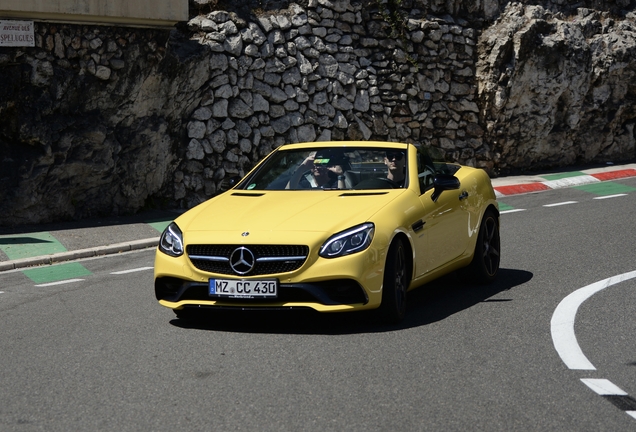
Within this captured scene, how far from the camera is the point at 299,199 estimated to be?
8586mm

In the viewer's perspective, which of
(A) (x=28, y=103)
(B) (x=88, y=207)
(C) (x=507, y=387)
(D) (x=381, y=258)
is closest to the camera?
(C) (x=507, y=387)

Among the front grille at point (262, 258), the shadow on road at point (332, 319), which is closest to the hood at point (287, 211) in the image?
the front grille at point (262, 258)

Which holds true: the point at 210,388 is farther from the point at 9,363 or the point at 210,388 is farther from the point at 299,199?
the point at 299,199

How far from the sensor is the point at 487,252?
10.1 metres

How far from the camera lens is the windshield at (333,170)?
8.98 metres

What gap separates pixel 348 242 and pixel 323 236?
0.65 feet

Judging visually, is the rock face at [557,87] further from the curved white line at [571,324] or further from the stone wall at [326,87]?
the curved white line at [571,324]

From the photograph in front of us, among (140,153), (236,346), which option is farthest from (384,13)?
(236,346)

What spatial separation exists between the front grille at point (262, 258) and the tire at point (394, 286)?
28.1 inches

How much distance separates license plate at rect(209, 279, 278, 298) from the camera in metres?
7.58

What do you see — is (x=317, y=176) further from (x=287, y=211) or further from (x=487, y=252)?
(x=487, y=252)

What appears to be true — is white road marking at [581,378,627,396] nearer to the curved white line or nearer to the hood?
the curved white line

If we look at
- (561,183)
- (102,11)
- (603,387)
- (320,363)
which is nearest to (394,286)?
(320,363)

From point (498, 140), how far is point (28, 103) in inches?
415
